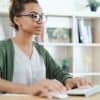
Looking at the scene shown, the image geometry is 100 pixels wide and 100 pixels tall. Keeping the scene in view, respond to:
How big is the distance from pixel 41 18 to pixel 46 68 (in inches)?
14.9

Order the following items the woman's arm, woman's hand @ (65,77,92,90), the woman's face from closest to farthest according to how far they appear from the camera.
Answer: the woman's arm, woman's hand @ (65,77,92,90), the woman's face

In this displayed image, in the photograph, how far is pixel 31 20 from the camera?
2.16 meters

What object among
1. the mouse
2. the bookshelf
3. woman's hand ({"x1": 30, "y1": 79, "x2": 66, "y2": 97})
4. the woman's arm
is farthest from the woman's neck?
the bookshelf

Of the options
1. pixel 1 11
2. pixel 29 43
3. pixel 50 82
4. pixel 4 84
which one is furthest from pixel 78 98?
pixel 1 11

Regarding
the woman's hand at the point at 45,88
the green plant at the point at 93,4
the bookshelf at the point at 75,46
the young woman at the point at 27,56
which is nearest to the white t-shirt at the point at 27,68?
the young woman at the point at 27,56

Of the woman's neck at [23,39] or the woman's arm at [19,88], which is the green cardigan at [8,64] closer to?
the woman's neck at [23,39]

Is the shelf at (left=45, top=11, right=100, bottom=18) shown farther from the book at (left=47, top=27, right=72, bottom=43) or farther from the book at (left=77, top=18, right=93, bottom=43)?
the book at (left=47, top=27, right=72, bottom=43)

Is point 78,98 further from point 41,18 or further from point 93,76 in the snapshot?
point 93,76

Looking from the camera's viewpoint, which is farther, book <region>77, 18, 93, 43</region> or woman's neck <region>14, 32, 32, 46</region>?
book <region>77, 18, 93, 43</region>

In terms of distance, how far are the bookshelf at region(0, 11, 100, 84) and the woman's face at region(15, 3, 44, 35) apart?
159 cm

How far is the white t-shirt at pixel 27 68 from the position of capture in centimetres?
201

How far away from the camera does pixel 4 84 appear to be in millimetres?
1743

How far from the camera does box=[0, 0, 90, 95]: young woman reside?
6.49 ft

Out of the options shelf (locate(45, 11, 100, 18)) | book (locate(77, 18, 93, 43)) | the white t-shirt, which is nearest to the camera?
the white t-shirt
